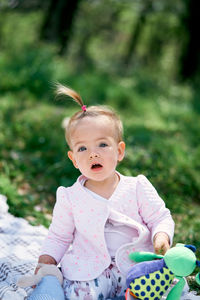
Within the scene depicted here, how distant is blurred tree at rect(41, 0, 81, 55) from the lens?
349 inches

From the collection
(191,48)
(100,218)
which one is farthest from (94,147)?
(191,48)

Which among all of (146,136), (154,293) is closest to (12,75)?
(146,136)

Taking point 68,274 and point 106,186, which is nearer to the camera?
point 68,274

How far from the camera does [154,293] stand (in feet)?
5.70

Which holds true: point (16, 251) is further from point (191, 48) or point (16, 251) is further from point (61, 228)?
point (191, 48)

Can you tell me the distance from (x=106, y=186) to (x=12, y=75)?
15.1 feet

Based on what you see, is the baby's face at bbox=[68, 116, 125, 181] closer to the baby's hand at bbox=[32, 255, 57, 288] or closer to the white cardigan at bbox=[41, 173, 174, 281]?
the white cardigan at bbox=[41, 173, 174, 281]

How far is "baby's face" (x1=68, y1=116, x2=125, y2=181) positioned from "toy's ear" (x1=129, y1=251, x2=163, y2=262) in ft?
1.44

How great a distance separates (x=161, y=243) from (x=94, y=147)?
1.94ft

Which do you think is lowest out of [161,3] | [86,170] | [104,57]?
[104,57]

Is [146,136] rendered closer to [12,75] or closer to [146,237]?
[12,75]

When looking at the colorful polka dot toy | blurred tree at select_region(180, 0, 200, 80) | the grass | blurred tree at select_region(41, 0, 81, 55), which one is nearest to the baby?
the colorful polka dot toy

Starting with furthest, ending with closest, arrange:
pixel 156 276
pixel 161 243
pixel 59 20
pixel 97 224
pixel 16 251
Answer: pixel 59 20
pixel 16 251
pixel 97 224
pixel 161 243
pixel 156 276

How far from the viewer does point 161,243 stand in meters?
1.88
